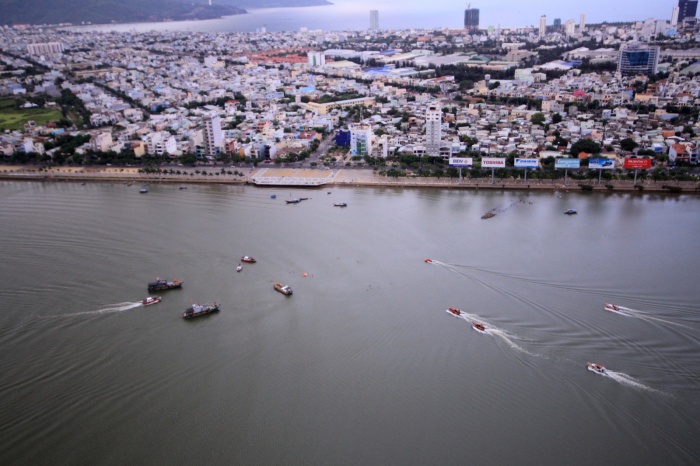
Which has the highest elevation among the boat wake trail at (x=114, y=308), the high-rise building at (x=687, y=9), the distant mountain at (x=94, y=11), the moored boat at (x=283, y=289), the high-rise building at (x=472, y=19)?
the distant mountain at (x=94, y=11)

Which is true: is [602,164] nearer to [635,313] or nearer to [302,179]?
[635,313]

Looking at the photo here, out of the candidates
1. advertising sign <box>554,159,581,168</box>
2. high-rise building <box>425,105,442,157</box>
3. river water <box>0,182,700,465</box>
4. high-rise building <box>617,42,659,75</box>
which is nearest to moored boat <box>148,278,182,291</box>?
river water <box>0,182,700,465</box>

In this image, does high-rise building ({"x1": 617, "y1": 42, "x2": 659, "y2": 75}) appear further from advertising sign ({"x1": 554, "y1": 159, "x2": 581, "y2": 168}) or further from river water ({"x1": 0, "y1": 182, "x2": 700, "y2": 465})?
river water ({"x1": 0, "y1": 182, "x2": 700, "y2": 465})

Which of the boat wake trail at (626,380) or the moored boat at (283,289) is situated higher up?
the moored boat at (283,289)

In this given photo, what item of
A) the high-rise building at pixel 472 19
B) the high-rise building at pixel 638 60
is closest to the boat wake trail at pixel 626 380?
the high-rise building at pixel 638 60

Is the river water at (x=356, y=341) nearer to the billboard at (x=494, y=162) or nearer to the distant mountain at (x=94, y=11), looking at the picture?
the billboard at (x=494, y=162)

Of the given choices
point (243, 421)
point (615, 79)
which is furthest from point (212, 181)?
point (615, 79)

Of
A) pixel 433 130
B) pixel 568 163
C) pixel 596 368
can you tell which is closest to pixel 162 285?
pixel 596 368
